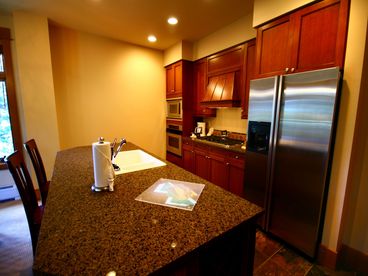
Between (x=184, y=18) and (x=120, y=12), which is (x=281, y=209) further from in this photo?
(x=120, y=12)

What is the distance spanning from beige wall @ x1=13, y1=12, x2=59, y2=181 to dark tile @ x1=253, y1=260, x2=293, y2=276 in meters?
3.18

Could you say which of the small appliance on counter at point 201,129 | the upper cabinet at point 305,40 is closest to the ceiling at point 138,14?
the upper cabinet at point 305,40

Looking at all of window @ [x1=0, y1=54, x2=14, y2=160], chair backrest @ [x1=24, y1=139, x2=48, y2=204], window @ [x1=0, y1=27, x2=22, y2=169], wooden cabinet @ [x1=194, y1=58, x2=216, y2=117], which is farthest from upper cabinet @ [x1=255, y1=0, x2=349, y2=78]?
window @ [x1=0, y1=54, x2=14, y2=160]

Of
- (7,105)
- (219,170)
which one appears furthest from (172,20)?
(7,105)

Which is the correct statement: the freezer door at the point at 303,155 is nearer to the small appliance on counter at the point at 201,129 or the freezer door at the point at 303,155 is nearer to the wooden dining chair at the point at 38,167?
the small appliance on counter at the point at 201,129

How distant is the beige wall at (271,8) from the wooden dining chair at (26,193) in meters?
2.62

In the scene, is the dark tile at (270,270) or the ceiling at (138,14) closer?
the dark tile at (270,270)

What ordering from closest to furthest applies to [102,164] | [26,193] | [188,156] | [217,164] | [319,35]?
[102,164] → [26,193] → [319,35] → [217,164] → [188,156]

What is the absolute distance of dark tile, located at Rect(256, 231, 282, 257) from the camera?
1848 mm

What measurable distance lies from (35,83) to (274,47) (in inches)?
129

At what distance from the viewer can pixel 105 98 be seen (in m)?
3.51

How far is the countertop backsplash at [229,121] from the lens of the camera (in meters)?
3.07

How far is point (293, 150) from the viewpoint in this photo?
175cm

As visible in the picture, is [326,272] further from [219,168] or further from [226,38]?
[226,38]
